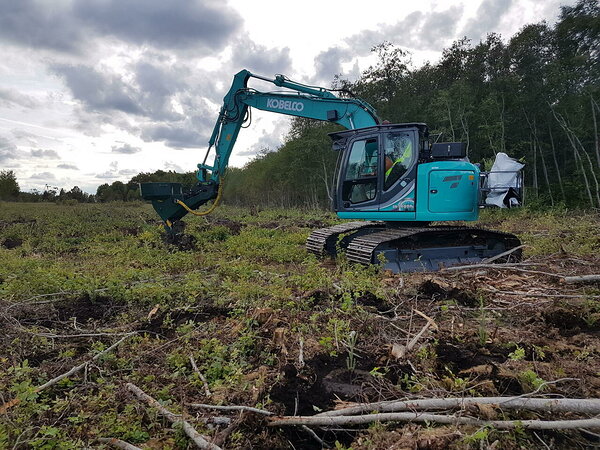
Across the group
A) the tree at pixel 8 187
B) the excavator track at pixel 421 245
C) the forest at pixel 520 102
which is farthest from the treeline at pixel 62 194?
the excavator track at pixel 421 245

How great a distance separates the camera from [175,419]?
8.54 ft

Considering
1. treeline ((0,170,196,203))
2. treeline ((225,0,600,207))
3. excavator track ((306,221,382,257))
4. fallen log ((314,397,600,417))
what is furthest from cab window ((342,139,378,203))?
treeline ((0,170,196,203))

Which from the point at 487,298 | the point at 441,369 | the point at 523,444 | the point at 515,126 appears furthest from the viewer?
the point at 515,126

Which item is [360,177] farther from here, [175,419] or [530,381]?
[175,419]

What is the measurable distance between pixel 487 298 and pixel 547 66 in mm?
23087

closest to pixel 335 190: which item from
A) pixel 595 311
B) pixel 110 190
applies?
pixel 595 311

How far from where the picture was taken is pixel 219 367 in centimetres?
327

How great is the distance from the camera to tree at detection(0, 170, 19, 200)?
37.2 m

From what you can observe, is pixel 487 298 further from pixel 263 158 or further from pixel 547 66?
pixel 263 158

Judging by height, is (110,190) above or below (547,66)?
below

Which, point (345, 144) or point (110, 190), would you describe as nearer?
point (345, 144)

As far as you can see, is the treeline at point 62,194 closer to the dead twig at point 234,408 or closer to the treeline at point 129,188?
the treeline at point 129,188


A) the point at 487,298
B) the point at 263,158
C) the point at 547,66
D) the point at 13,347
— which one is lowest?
the point at 13,347

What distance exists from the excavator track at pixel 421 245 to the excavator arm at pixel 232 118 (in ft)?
9.39
